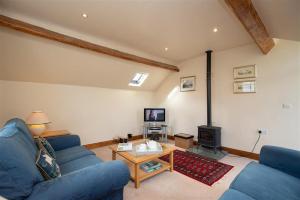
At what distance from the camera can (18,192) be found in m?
1.04

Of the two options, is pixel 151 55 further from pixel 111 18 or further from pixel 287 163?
pixel 287 163

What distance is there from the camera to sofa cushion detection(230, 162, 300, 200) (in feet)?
4.49

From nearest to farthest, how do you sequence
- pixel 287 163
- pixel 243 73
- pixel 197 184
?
pixel 287 163 < pixel 197 184 < pixel 243 73

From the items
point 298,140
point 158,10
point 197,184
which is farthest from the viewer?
point 298,140

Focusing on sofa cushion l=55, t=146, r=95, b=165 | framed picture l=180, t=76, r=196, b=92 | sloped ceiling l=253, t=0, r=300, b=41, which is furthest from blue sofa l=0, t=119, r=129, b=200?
framed picture l=180, t=76, r=196, b=92

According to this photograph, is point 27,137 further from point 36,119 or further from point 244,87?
point 244,87

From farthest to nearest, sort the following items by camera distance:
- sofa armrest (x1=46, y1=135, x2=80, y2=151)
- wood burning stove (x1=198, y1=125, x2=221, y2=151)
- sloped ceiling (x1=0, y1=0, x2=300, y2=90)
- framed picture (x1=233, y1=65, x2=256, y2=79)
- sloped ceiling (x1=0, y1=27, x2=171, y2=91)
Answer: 1. wood burning stove (x1=198, y1=125, x2=221, y2=151)
2. framed picture (x1=233, y1=65, x2=256, y2=79)
3. sloped ceiling (x1=0, y1=27, x2=171, y2=91)
4. sofa armrest (x1=46, y1=135, x2=80, y2=151)
5. sloped ceiling (x1=0, y1=0, x2=300, y2=90)

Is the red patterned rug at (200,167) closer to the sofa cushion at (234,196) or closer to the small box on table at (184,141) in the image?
the small box on table at (184,141)

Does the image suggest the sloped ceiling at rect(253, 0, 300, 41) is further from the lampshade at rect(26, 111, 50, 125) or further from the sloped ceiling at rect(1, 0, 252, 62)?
the lampshade at rect(26, 111, 50, 125)

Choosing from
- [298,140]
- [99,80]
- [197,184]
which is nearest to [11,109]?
[99,80]

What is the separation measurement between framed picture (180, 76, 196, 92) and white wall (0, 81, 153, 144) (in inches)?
54.3

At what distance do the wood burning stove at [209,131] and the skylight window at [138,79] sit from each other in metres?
1.88

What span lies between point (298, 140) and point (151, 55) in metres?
3.62

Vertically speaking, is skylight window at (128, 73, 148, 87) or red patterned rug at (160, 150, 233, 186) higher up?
skylight window at (128, 73, 148, 87)
